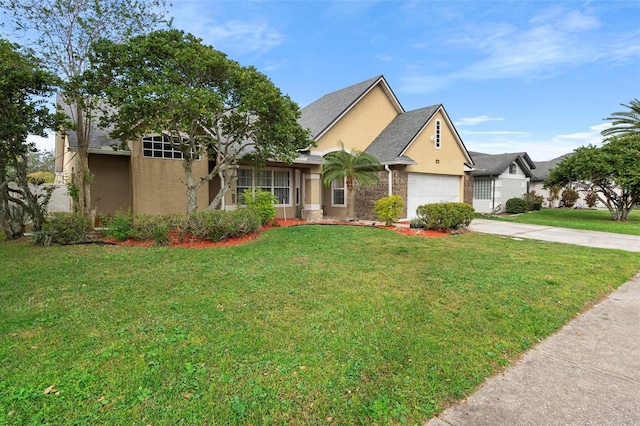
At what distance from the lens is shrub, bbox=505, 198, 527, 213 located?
78.2ft

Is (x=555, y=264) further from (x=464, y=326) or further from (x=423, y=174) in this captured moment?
(x=423, y=174)

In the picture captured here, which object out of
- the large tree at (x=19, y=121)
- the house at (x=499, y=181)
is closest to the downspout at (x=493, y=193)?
the house at (x=499, y=181)

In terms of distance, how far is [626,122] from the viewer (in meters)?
25.7

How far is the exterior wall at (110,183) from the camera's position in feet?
44.7

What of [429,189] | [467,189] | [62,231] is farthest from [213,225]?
[467,189]

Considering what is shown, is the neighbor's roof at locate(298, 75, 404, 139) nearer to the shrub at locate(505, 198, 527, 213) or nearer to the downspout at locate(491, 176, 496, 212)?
the downspout at locate(491, 176, 496, 212)

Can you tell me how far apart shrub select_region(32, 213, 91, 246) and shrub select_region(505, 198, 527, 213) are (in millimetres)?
24986

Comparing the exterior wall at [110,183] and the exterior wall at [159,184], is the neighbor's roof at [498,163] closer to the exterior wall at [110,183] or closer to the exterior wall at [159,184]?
the exterior wall at [159,184]

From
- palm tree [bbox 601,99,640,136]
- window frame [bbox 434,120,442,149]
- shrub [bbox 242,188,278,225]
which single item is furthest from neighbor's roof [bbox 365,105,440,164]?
palm tree [bbox 601,99,640,136]

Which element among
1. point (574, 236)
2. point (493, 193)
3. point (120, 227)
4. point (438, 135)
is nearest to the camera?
point (120, 227)

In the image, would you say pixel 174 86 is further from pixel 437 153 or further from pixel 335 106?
pixel 437 153

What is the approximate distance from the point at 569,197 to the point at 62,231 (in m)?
34.8

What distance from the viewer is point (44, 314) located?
4.65 metres

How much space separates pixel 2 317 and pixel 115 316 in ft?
4.94
